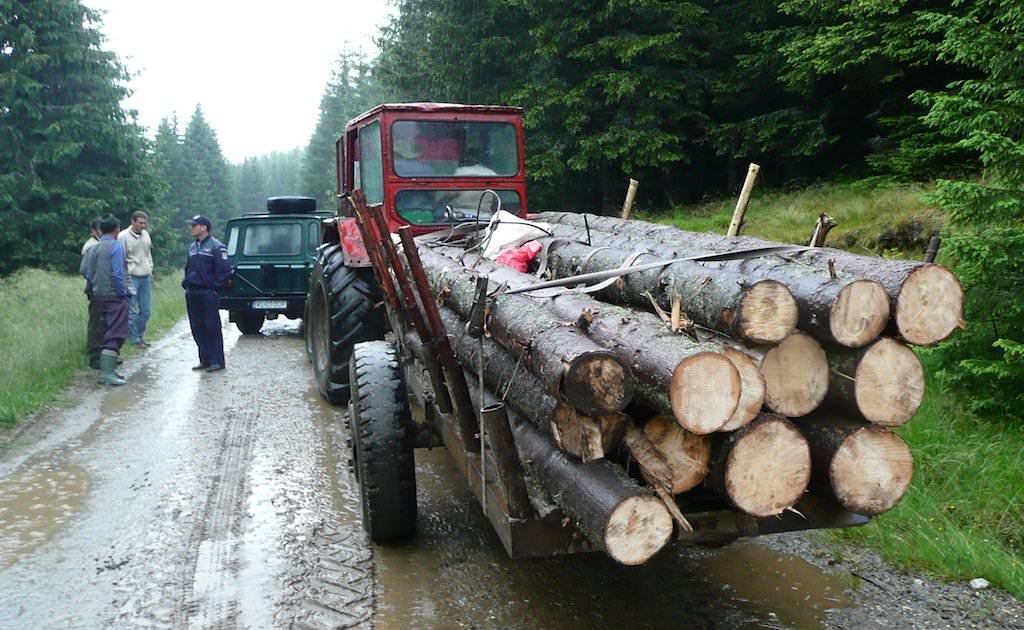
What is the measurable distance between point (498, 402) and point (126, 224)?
23.9 m

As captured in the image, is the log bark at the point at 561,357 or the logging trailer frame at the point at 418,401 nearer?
the log bark at the point at 561,357

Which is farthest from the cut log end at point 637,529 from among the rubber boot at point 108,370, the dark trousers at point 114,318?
the dark trousers at point 114,318

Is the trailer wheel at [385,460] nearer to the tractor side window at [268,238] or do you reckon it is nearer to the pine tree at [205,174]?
the tractor side window at [268,238]

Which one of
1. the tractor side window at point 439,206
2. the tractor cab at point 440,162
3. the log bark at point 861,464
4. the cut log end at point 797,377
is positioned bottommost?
the log bark at point 861,464

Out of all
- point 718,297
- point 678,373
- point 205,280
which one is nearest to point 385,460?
point 718,297

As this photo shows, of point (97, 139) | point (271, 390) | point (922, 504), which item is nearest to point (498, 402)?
point (922, 504)

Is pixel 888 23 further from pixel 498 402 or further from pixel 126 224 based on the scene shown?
pixel 126 224

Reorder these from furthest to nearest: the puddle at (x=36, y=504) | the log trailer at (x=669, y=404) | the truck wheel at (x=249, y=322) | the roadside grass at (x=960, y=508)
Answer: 1. the truck wheel at (x=249, y=322)
2. the puddle at (x=36, y=504)
3. the roadside grass at (x=960, y=508)
4. the log trailer at (x=669, y=404)

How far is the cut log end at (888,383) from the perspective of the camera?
3.00 meters

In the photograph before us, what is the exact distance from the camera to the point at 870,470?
2992mm

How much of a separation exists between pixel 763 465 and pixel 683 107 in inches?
584

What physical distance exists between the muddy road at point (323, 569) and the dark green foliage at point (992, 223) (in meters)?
1.72

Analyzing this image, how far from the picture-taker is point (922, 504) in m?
4.83

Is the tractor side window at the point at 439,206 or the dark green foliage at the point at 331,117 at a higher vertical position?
the dark green foliage at the point at 331,117
